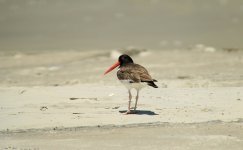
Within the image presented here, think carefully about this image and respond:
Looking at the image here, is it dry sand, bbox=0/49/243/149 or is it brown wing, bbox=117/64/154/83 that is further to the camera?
brown wing, bbox=117/64/154/83

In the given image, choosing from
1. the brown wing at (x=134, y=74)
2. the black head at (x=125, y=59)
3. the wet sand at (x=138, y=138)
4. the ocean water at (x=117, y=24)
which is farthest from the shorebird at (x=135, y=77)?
the ocean water at (x=117, y=24)

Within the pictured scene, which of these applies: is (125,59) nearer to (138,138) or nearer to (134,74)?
(134,74)

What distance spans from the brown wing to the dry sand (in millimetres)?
591

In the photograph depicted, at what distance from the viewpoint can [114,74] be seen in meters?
15.2

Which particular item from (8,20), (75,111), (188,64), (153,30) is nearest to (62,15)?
(8,20)

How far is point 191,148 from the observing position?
7680mm

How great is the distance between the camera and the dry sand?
8.19m

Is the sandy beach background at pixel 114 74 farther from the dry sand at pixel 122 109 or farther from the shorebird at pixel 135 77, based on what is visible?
the shorebird at pixel 135 77

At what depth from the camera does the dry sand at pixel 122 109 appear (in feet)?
26.9

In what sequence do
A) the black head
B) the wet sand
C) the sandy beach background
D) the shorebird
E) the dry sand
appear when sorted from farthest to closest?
1. the black head
2. the shorebird
3. the sandy beach background
4. the dry sand
5. the wet sand

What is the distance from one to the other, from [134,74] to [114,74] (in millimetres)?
5272

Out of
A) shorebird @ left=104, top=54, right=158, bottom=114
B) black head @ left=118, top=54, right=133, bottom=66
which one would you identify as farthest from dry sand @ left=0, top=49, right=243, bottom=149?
black head @ left=118, top=54, right=133, bottom=66

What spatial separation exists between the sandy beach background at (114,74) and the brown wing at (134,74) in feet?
1.95

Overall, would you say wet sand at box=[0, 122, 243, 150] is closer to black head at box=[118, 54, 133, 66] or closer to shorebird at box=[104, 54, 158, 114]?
shorebird at box=[104, 54, 158, 114]
